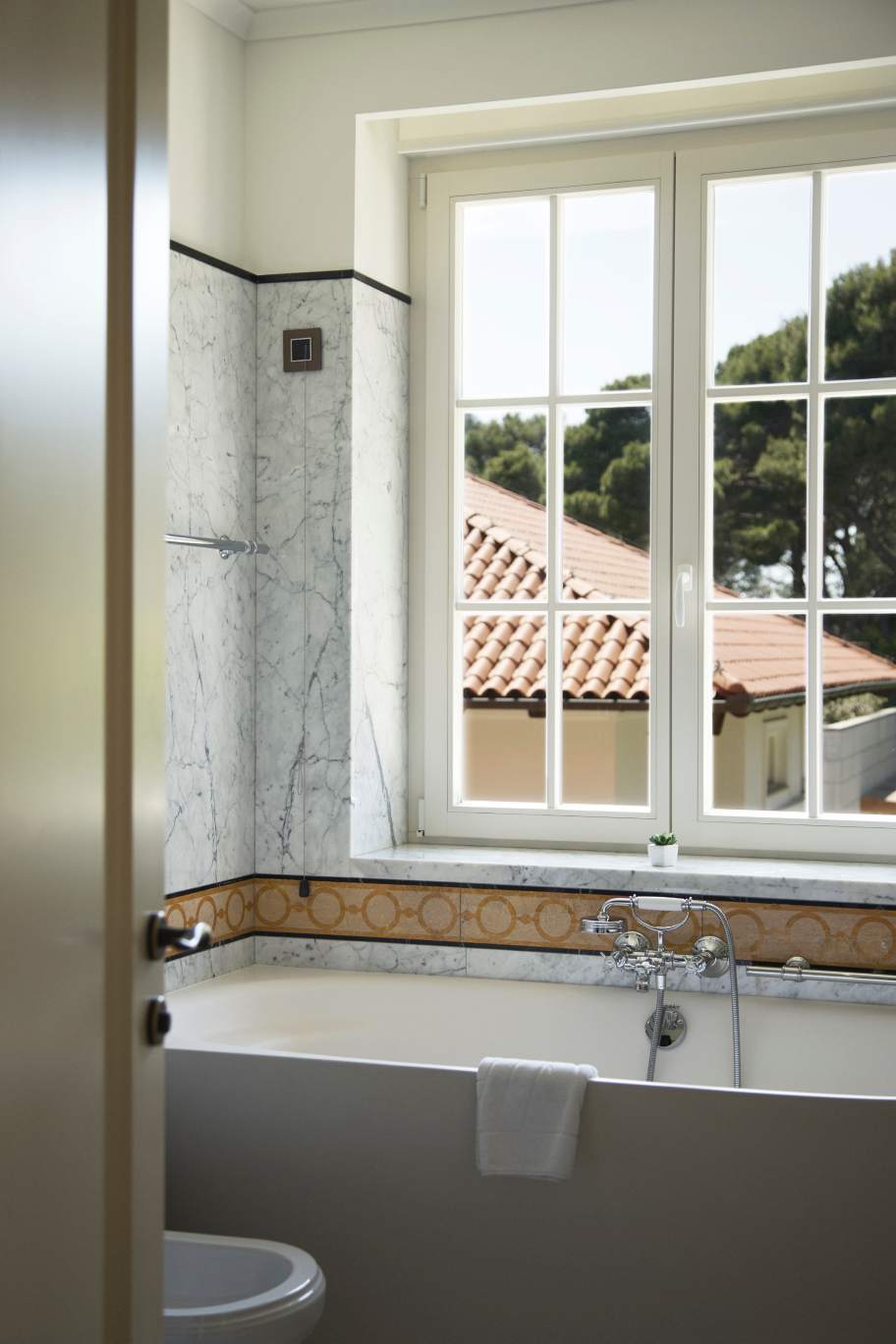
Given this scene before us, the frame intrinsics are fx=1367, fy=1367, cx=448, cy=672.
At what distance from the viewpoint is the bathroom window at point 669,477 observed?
346 centimetres

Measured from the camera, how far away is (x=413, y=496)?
12.3 ft

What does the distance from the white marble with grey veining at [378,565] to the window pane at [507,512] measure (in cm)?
21

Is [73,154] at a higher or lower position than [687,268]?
lower

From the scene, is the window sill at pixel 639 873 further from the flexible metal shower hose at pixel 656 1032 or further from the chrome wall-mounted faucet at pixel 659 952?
the flexible metal shower hose at pixel 656 1032

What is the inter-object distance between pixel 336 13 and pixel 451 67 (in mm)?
328

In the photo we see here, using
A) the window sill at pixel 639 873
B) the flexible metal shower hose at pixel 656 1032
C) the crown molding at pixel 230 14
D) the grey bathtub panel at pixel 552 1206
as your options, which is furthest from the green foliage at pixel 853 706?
the crown molding at pixel 230 14

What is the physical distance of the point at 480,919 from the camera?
3383 mm

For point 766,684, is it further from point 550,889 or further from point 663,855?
point 550,889

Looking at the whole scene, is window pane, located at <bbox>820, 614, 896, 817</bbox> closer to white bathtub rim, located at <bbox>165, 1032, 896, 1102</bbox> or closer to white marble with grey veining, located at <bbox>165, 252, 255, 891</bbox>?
white bathtub rim, located at <bbox>165, 1032, 896, 1102</bbox>

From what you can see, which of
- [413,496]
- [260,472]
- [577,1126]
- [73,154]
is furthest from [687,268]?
[73,154]

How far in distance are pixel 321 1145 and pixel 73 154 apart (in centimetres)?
191

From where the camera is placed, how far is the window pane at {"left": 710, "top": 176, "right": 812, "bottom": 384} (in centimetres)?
350

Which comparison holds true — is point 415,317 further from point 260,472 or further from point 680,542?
point 680,542

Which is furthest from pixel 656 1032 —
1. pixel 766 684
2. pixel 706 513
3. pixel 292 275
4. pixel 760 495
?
pixel 292 275
